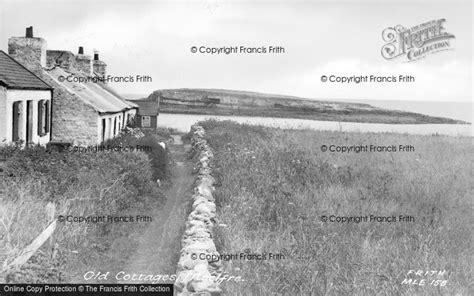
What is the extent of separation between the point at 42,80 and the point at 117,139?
149 inches

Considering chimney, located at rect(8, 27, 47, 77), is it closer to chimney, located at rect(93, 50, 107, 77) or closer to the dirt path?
the dirt path

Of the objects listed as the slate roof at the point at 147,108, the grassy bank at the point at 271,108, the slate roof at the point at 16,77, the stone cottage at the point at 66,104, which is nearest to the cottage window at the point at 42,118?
the stone cottage at the point at 66,104

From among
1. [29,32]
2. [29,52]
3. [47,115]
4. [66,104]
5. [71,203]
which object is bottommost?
[71,203]

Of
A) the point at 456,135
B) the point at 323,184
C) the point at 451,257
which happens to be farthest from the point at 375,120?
the point at 451,257

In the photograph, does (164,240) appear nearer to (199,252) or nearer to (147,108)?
(199,252)

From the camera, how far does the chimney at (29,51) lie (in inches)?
587

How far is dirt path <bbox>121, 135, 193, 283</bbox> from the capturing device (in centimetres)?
710

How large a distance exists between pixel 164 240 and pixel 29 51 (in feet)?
34.4

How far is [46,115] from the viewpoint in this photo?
14750mm

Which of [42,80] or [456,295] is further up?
[42,80]

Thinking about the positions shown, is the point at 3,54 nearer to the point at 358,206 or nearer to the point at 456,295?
the point at 358,206

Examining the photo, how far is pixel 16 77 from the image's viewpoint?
13.2 metres

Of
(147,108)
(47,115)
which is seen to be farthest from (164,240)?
(147,108)

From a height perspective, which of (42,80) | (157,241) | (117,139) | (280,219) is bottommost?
(157,241)
